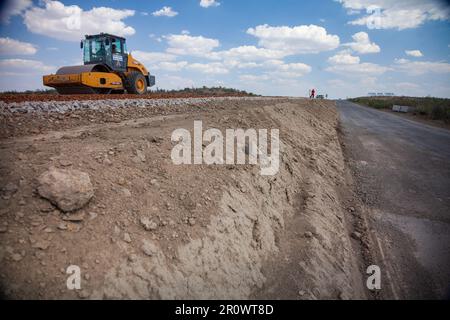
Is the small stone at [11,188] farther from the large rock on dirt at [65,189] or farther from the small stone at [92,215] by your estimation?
the small stone at [92,215]

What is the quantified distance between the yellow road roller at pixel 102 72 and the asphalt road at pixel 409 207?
11.4 meters

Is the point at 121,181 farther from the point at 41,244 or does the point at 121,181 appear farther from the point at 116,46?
the point at 116,46

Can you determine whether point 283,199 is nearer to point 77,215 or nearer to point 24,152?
point 77,215

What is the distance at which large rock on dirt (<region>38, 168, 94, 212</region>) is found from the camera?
2.91m

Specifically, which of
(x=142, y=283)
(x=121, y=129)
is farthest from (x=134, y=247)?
(x=121, y=129)

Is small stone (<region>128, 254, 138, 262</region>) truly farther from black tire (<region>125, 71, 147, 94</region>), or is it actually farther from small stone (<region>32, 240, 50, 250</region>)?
black tire (<region>125, 71, 147, 94</region>)

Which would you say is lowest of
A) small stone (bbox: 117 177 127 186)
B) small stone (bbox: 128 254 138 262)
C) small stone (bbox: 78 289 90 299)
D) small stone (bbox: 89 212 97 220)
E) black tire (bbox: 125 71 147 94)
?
small stone (bbox: 78 289 90 299)

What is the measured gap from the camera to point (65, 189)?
295cm

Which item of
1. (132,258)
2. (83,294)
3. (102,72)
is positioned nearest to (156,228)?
(132,258)

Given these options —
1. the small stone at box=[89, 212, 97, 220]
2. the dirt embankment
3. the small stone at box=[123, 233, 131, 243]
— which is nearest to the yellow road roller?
the dirt embankment

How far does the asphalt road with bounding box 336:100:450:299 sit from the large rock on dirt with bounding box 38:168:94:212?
13.5 ft

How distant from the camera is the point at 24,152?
143 inches

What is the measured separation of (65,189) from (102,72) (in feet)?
40.6

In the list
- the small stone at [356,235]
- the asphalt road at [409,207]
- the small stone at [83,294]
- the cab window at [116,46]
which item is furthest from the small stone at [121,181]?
the cab window at [116,46]
